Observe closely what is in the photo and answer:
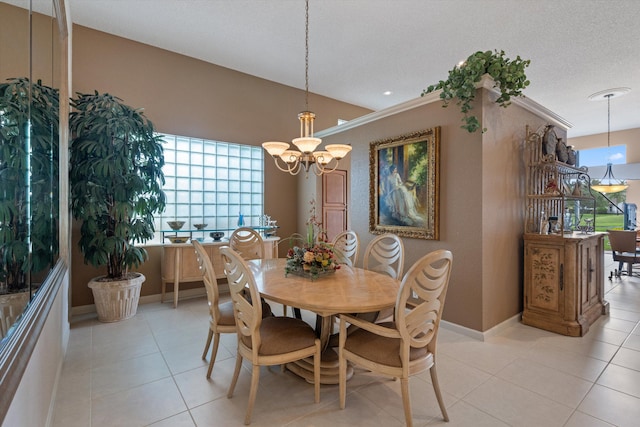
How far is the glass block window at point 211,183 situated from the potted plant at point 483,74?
3264 mm

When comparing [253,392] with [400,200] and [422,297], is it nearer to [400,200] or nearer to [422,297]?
[422,297]

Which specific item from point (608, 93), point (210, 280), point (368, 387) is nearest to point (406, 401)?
point (368, 387)

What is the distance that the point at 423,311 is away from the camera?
165 centimetres

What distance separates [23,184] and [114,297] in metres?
2.54

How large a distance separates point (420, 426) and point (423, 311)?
27.8 inches

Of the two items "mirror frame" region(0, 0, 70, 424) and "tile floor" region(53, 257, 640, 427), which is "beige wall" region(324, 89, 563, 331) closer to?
"tile floor" region(53, 257, 640, 427)

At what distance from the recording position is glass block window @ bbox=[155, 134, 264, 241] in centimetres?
431

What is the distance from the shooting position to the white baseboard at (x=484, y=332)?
9.59ft

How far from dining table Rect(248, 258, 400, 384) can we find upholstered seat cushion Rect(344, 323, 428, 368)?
0.80 feet

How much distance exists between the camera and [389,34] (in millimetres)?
3713

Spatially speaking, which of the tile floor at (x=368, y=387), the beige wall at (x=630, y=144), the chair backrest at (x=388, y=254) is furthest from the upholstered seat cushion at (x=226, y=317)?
the beige wall at (x=630, y=144)

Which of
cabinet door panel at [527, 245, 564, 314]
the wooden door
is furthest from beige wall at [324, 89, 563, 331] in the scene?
the wooden door

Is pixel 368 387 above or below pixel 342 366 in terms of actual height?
below

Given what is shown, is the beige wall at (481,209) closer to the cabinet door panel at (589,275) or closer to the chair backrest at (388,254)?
the cabinet door panel at (589,275)
